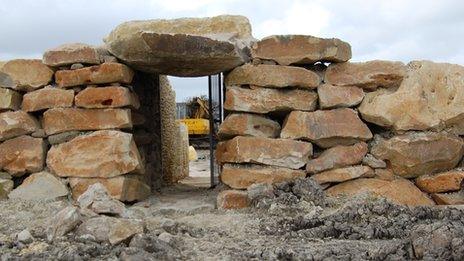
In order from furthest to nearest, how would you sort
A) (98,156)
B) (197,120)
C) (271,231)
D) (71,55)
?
1. (197,120)
2. (71,55)
3. (98,156)
4. (271,231)

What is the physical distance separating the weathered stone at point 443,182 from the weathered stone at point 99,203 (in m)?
2.44

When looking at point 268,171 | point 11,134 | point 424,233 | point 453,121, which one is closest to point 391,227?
point 424,233

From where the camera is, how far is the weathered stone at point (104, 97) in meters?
4.66

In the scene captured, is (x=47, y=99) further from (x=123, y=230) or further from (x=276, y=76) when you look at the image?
(x=123, y=230)

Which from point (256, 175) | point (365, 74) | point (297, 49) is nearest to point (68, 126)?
point (256, 175)

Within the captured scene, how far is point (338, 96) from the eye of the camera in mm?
4660

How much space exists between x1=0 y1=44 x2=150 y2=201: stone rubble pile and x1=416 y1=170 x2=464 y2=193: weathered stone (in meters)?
2.33

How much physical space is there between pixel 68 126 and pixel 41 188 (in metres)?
0.55

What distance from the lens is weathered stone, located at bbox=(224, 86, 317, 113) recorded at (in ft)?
15.2

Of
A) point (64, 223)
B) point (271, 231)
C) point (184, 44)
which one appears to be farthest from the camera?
point (184, 44)

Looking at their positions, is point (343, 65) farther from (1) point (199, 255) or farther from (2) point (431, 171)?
(1) point (199, 255)

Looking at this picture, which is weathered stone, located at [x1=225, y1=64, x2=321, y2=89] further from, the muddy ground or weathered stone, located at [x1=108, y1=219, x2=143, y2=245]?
weathered stone, located at [x1=108, y1=219, x2=143, y2=245]

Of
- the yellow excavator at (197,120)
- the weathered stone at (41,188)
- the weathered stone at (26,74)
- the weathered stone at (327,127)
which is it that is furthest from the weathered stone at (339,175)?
the yellow excavator at (197,120)

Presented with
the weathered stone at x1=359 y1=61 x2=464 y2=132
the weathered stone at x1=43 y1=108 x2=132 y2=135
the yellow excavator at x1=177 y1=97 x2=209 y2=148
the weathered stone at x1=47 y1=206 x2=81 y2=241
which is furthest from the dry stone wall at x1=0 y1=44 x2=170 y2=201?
the yellow excavator at x1=177 y1=97 x2=209 y2=148
